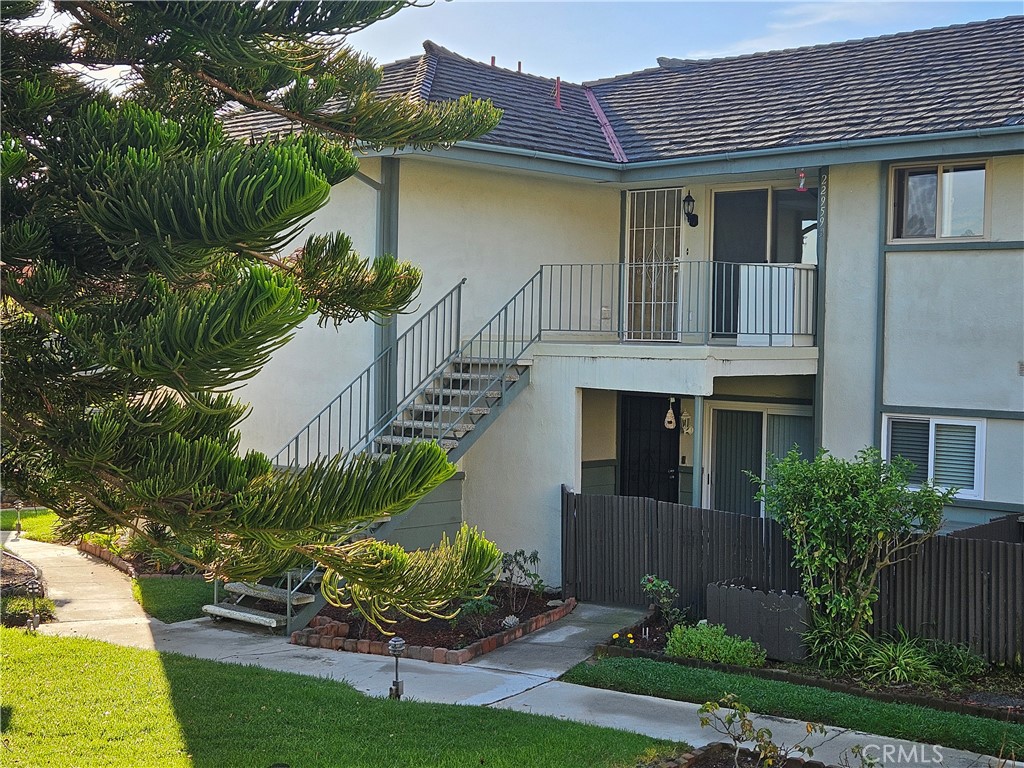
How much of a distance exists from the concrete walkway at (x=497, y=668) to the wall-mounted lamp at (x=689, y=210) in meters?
5.71

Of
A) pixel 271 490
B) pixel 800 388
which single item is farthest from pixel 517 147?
pixel 271 490

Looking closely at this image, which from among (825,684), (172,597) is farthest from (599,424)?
(825,684)

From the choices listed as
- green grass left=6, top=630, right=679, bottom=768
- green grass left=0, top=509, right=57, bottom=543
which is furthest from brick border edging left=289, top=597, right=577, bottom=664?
green grass left=0, top=509, right=57, bottom=543

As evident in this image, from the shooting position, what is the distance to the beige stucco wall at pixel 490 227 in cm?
1362

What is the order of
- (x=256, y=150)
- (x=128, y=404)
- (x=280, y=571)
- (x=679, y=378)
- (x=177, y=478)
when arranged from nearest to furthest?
(x=256, y=150) < (x=177, y=478) < (x=128, y=404) < (x=280, y=571) < (x=679, y=378)

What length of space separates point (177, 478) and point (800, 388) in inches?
405

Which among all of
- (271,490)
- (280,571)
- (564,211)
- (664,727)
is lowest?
(664,727)

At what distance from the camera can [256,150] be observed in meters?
5.00

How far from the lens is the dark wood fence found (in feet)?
31.6

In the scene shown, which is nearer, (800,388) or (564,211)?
(800,388)

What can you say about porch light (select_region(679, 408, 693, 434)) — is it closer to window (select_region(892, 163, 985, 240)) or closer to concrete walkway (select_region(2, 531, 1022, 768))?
concrete walkway (select_region(2, 531, 1022, 768))

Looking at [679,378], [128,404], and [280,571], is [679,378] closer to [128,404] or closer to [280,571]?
[280,571]

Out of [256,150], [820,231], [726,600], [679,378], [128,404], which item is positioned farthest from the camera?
[820,231]

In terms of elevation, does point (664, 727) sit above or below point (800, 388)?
below
